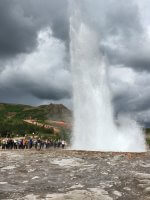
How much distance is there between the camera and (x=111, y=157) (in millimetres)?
21422

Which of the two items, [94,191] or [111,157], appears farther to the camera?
[111,157]

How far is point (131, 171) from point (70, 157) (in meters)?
4.67

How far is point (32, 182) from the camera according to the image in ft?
49.9

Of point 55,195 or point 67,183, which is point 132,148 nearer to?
point 67,183

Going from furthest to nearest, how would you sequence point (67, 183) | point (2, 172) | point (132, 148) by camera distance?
1. point (132, 148)
2. point (2, 172)
3. point (67, 183)

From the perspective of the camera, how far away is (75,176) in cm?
1634

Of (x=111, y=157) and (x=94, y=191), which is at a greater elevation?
(x=111, y=157)

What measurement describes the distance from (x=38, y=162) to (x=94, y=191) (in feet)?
22.1

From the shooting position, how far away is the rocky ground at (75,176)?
13.3 meters

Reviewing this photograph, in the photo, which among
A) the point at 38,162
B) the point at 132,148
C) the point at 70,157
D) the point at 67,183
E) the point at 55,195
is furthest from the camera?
the point at 132,148

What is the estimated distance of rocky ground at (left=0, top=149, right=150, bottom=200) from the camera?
43.5 feet

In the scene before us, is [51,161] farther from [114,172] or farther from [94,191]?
[94,191]

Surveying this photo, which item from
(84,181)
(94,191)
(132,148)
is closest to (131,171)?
(84,181)

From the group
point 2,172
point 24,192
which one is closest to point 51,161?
point 2,172
